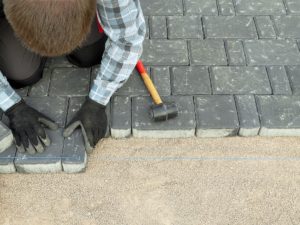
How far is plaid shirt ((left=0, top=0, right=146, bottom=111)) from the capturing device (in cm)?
233

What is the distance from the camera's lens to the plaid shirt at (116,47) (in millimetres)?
2334

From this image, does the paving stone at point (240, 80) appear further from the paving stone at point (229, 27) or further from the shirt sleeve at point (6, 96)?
the shirt sleeve at point (6, 96)

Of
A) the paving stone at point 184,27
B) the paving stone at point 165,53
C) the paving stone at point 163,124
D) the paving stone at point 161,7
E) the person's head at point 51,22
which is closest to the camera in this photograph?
the person's head at point 51,22

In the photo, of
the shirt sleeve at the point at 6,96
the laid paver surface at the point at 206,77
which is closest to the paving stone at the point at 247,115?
the laid paver surface at the point at 206,77

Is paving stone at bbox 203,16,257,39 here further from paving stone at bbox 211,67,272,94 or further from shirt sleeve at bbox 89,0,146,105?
shirt sleeve at bbox 89,0,146,105

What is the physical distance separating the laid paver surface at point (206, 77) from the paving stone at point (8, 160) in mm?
46

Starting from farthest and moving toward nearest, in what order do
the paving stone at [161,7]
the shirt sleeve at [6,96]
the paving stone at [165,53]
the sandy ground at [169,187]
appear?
the paving stone at [161,7] → the paving stone at [165,53] → the shirt sleeve at [6,96] → the sandy ground at [169,187]

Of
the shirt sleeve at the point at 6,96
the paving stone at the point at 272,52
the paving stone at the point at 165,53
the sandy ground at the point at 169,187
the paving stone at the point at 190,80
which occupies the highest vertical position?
the shirt sleeve at the point at 6,96

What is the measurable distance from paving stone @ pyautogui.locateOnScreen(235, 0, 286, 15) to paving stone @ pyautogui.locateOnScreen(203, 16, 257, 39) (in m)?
0.10

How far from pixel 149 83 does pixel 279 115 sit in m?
0.98

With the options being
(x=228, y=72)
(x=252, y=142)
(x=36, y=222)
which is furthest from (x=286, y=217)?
(x=36, y=222)

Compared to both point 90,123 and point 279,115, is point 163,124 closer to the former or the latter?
point 90,123

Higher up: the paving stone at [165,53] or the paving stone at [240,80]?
the paving stone at [165,53]

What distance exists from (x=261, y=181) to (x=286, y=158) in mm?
272
